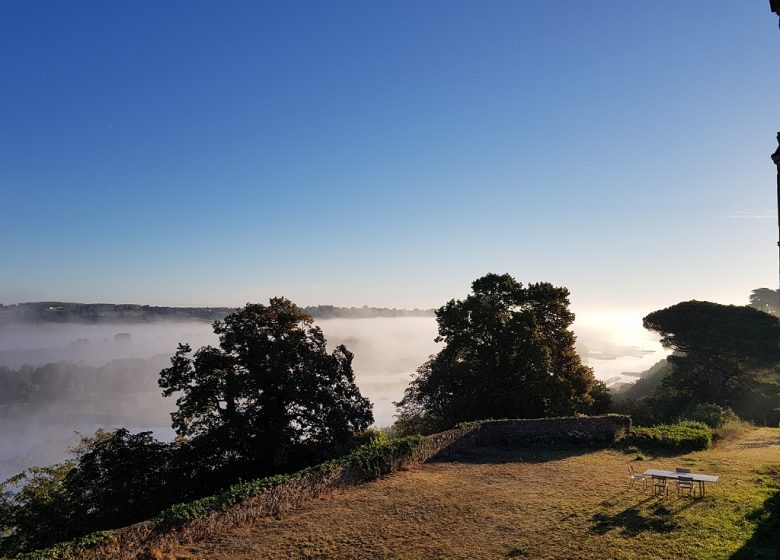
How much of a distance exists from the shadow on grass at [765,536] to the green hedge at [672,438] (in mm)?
10898

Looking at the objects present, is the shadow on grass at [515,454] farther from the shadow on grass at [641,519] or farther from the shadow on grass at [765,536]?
the shadow on grass at [765,536]

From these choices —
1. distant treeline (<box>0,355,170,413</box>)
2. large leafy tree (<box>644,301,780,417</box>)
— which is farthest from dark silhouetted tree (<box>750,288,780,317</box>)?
distant treeline (<box>0,355,170,413</box>)

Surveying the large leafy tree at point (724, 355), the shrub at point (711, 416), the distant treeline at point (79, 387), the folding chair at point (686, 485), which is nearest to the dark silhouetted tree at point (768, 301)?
the large leafy tree at point (724, 355)

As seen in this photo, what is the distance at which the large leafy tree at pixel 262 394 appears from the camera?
81.2 ft

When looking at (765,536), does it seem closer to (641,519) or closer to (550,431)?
(641,519)

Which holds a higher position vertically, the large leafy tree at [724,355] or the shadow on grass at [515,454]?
the large leafy tree at [724,355]

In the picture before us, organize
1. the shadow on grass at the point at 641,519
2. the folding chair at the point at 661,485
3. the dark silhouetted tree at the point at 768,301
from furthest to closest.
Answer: the dark silhouetted tree at the point at 768,301 < the folding chair at the point at 661,485 < the shadow on grass at the point at 641,519

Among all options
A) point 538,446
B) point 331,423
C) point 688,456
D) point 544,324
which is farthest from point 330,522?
point 544,324

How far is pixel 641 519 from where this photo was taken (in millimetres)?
12992

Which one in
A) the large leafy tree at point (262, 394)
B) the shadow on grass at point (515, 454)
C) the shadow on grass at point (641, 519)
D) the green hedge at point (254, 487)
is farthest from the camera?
the large leafy tree at point (262, 394)

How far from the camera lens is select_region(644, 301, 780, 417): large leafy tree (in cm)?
4084

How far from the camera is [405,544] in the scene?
12.3 meters

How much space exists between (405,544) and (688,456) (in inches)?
673

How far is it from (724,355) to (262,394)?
140 ft
